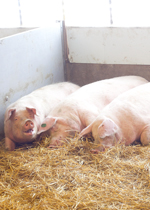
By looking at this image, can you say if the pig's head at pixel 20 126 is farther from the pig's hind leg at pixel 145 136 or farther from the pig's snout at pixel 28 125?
the pig's hind leg at pixel 145 136

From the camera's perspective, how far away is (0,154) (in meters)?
4.49

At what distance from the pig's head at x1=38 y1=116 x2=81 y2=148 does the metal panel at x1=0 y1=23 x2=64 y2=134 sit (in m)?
0.84

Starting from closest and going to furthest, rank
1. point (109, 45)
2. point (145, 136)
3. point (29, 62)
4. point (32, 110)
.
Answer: point (145, 136) → point (32, 110) → point (29, 62) → point (109, 45)

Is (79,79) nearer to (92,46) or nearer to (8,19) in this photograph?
(92,46)

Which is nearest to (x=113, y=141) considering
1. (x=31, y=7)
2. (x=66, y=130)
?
(x=66, y=130)

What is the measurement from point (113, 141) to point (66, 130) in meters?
0.71

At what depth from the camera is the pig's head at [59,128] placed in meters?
4.48

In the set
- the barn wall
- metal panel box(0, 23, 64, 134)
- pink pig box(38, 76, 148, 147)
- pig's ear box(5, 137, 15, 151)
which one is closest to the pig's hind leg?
pink pig box(38, 76, 148, 147)

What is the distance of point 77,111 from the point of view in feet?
15.5

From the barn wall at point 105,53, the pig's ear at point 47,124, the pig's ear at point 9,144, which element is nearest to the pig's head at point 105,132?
the pig's ear at point 47,124

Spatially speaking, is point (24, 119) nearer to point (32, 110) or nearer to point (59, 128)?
point (32, 110)

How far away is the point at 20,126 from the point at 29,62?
1530 millimetres

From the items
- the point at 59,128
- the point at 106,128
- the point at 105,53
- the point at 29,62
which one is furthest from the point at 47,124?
the point at 105,53

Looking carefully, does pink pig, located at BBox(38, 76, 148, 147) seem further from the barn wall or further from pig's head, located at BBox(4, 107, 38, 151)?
the barn wall
